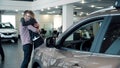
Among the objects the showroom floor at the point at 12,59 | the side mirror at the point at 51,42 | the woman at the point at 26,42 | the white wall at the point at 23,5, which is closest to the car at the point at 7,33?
the white wall at the point at 23,5

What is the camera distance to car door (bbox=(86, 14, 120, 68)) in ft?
9.07

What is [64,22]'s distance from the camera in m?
20.6

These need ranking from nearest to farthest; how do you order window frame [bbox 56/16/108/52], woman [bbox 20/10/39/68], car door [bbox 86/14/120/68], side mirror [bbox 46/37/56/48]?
car door [bbox 86/14/120/68] → window frame [bbox 56/16/108/52] → side mirror [bbox 46/37/56/48] → woman [bbox 20/10/39/68]

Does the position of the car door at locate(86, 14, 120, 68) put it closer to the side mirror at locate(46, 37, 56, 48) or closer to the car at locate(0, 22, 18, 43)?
the side mirror at locate(46, 37, 56, 48)

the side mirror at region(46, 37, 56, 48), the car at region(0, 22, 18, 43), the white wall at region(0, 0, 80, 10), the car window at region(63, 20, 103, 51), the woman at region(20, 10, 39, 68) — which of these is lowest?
the car at region(0, 22, 18, 43)

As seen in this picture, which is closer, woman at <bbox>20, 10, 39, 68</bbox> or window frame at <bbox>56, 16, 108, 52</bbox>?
window frame at <bbox>56, 16, 108, 52</bbox>

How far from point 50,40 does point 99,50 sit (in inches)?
45.1

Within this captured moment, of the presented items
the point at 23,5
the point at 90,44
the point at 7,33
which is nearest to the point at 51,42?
the point at 90,44

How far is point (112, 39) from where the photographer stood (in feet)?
9.67

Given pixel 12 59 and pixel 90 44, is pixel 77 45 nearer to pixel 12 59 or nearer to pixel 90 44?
pixel 90 44

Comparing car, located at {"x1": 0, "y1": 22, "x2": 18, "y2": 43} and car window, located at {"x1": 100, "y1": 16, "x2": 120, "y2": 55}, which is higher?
car window, located at {"x1": 100, "y1": 16, "x2": 120, "y2": 55}

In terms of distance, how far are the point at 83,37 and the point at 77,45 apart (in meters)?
0.25

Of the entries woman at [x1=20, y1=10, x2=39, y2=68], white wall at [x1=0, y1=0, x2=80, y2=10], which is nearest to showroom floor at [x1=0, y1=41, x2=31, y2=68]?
woman at [x1=20, y1=10, x2=39, y2=68]

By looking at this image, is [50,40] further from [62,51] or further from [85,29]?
[85,29]
